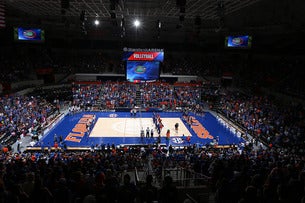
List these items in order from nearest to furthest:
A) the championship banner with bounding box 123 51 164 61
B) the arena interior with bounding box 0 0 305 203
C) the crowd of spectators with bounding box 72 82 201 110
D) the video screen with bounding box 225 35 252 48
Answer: the arena interior with bounding box 0 0 305 203, the championship banner with bounding box 123 51 164 61, the video screen with bounding box 225 35 252 48, the crowd of spectators with bounding box 72 82 201 110

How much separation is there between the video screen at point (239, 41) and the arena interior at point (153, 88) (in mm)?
135

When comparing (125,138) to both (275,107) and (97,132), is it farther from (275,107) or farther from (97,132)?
(275,107)

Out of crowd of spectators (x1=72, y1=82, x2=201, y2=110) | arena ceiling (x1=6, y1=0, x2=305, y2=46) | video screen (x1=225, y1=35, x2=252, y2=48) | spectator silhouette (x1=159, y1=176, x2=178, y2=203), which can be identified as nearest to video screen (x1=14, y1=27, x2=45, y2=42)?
arena ceiling (x1=6, y1=0, x2=305, y2=46)

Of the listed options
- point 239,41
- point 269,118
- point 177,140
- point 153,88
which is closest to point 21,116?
point 177,140

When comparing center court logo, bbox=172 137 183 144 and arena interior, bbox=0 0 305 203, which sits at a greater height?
arena interior, bbox=0 0 305 203

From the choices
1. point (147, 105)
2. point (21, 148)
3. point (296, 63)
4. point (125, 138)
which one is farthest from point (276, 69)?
point (21, 148)

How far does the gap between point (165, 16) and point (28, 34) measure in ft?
65.5

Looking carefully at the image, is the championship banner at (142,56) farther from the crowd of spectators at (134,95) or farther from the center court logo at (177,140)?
the center court logo at (177,140)

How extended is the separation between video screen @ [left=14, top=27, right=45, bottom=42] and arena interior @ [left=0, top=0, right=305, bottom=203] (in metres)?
0.13

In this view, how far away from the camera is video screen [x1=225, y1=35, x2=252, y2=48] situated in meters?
35.0

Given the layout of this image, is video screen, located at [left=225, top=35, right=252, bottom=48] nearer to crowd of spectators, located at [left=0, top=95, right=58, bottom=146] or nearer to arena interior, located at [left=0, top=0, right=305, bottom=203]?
arena interior, located at [left=0, top=0, right=305, bottom=203]

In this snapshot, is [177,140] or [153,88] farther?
[153,88]

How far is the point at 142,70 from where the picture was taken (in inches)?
1302

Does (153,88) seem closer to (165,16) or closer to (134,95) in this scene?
(134,95)
